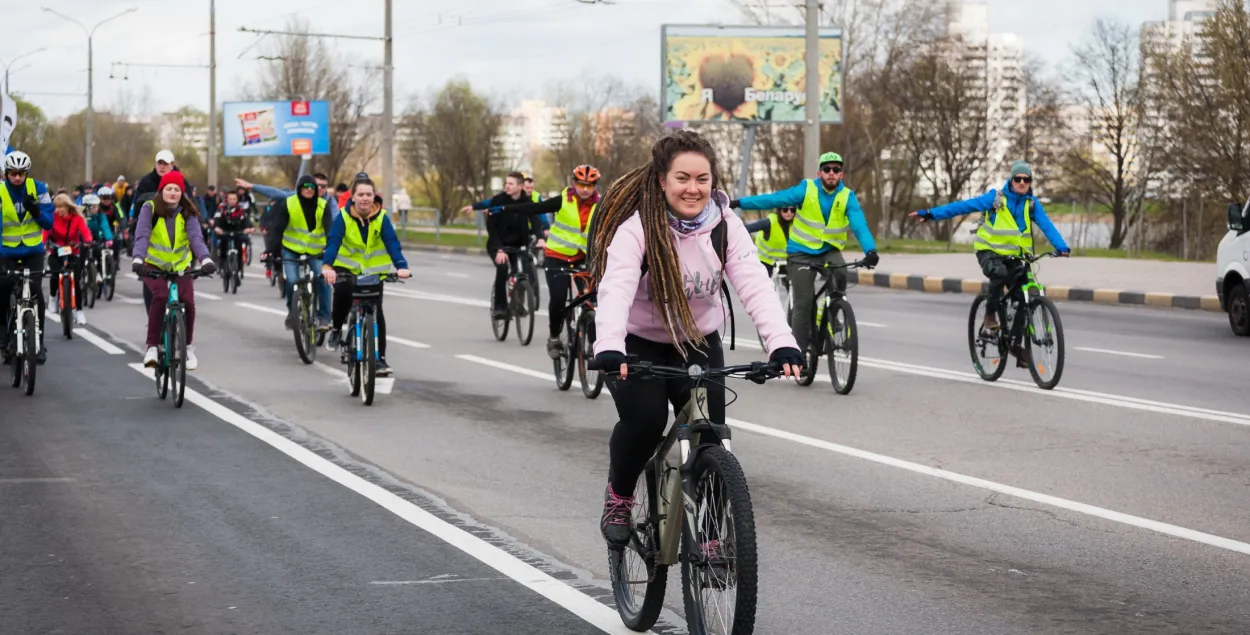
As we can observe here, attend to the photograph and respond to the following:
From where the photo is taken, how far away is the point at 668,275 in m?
5.02

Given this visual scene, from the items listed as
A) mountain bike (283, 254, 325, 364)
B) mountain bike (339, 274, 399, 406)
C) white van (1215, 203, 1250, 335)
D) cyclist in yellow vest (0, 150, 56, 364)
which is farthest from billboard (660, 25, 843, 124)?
mountain bike (339, 274, 399, 406)

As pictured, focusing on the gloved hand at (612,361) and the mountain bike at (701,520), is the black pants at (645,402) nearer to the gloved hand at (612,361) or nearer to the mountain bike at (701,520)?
the mountain bike at (701,520)

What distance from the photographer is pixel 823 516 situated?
7.55 meters

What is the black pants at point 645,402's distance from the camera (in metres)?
5.07

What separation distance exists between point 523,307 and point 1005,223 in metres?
5.76

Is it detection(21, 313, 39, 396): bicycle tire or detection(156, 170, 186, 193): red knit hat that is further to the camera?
detection(21, 313, 39, 396): bicycle tire

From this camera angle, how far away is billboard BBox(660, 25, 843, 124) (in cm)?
4181

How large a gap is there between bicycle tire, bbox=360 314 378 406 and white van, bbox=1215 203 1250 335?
9.72 meters

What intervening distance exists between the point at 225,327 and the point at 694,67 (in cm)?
2434

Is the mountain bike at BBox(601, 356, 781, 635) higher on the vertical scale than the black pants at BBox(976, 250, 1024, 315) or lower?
lower

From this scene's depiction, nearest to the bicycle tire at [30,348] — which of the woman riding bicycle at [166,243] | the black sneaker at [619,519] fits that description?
the woman riding bicycle at [166,243]

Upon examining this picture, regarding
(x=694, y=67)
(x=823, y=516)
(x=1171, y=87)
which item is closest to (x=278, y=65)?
(x=694, y=67)

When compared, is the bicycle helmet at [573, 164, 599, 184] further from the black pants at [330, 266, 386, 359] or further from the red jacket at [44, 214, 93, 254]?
the red jacket at [44, 214, 93, 254]

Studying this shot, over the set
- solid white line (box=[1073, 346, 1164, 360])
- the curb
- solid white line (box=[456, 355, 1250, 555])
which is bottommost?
solid white line (box=[456, 355, 1250, 555])
